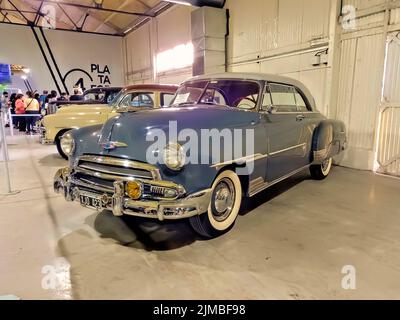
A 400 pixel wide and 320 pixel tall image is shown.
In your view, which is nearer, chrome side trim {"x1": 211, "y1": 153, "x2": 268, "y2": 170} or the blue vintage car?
the blue vintage car

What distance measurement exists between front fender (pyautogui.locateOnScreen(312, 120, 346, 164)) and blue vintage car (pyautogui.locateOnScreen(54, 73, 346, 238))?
70cm

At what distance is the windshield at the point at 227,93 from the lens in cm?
347

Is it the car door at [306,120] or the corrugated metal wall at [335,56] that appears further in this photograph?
the corrugated metal wall at [335,56]

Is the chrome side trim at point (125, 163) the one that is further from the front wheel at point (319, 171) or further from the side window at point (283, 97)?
the front wheel at point (319, 171)

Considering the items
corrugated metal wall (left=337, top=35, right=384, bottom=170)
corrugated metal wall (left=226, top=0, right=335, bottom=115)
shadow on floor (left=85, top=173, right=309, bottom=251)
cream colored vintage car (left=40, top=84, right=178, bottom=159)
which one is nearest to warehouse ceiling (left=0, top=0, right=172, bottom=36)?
corrugated metal wall (left=226, top=0, right=335, bottom=115)

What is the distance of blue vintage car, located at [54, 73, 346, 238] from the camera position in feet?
7.67

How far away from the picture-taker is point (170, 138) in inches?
94.5

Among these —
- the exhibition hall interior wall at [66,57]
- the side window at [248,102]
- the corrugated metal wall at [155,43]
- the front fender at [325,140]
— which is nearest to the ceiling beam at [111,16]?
the exhibition hall interior wall at [66,57]

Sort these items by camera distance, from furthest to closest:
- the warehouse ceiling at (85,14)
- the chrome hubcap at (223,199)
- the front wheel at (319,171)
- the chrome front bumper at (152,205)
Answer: the warehouse ceiling at (85,14)
the front wheel at (319,171)
the chrome hubcap at (223,199)
the chrome front bumper at (152,205)

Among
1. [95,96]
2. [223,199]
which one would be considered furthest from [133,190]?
[95,96]

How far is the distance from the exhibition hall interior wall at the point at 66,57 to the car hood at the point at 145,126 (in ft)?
51.0

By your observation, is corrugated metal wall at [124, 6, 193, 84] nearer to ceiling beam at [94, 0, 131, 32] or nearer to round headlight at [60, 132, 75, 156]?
ceiling beam at [94, 0, 131, 32]

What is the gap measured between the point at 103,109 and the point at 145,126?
395 cm
